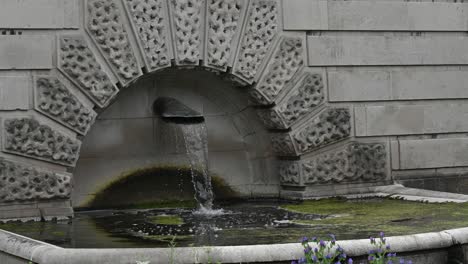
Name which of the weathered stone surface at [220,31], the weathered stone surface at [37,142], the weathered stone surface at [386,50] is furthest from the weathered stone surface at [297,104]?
the weathered stone surface at [37,142]

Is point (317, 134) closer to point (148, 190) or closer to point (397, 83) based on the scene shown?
point (397, 83)

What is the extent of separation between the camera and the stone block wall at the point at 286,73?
33.5 ft

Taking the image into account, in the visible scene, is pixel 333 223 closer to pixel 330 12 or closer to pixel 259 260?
Result: pixel 259 260

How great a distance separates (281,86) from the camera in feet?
38.4

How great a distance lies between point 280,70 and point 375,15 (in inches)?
71.0

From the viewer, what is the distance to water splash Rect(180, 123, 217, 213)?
443 inches

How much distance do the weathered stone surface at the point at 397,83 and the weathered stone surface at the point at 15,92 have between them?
14.4 ft

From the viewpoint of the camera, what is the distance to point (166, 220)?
9.74m

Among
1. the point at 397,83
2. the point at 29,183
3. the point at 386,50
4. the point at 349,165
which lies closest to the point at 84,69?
the point at 29,183

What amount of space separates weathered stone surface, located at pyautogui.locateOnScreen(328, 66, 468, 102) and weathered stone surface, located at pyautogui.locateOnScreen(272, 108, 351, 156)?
258 mm

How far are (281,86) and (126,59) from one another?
7.56 ft

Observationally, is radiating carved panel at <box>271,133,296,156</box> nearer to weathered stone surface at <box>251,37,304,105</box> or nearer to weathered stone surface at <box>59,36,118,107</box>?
weathered stone surface at <box>251,37,304,105</box>

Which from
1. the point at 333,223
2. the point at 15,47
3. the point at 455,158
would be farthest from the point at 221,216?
the point at 455,158

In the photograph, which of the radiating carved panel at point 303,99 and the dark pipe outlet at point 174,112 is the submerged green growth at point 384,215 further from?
the dark pipe outlet at point 174,112
